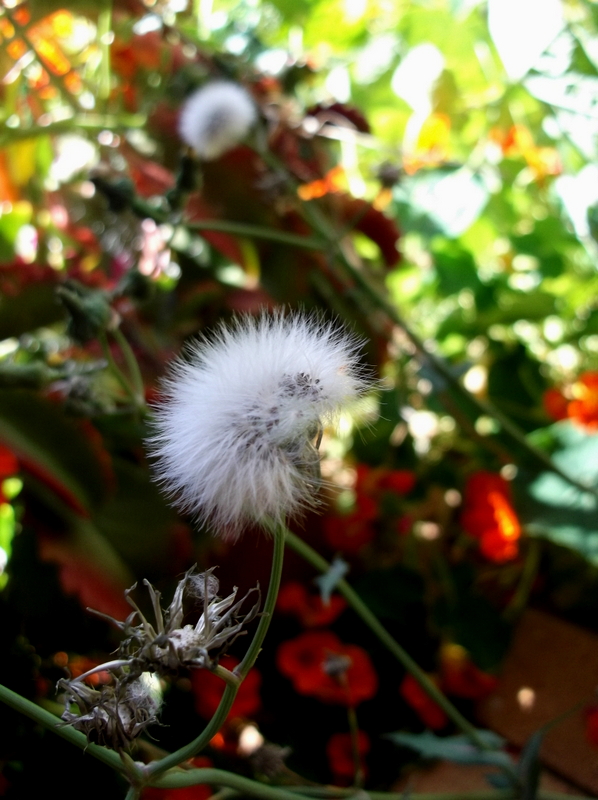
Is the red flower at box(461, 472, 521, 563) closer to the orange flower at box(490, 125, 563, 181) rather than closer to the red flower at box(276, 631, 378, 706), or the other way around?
the red flower at box(276, 631, 378, 706)

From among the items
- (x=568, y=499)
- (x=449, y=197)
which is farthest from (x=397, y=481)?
(x=449, y=197)

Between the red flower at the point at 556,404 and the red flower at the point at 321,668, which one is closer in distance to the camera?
the red flower at the point at 321,668

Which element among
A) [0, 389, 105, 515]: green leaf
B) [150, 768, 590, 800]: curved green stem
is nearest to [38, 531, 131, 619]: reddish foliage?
[0, 389, 105, 515]: green leaf

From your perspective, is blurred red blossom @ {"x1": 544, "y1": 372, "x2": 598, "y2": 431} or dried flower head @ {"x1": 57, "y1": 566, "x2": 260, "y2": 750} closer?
dried flower head @ {"x1": 57, "y1": 566, "x2": 260, "y2": 750}

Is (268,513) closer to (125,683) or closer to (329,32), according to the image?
(125,683)

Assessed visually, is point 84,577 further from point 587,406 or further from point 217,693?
point 587,406

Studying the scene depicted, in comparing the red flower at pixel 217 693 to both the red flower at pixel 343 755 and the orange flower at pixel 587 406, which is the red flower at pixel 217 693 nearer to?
the red flower at pixel 343 755

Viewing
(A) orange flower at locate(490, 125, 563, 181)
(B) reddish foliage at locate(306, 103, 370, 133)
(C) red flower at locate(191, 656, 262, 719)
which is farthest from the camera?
(A) orange flower at locate(490, 125, 563, 181)

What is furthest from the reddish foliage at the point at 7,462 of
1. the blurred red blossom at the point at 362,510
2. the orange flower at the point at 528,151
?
the orange flower at the point at 528,151
